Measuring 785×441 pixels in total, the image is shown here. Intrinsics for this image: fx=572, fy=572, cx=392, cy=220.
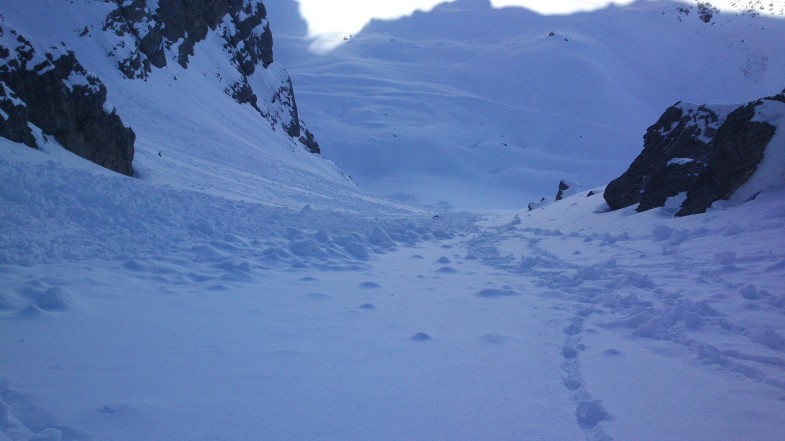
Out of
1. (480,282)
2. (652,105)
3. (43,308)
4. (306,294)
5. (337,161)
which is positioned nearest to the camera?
(43,308)

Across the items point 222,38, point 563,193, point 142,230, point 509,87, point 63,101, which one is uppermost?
point 509,87

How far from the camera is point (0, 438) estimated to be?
88.0 inches

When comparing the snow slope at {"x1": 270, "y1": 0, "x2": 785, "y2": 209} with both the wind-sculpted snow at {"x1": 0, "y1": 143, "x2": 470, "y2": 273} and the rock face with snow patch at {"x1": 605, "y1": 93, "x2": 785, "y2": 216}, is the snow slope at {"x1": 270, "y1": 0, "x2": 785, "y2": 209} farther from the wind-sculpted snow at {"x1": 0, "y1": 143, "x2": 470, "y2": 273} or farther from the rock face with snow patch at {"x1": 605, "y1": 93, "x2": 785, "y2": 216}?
A: the wind-sculpted snow at {"x1": 0, "y1": 143, "x2": 470, "y2": 273}

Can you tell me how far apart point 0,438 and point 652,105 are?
60.6m

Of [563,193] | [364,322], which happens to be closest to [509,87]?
[563,193]

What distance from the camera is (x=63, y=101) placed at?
10742 mm

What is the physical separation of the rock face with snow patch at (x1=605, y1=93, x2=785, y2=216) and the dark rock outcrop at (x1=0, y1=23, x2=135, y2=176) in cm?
1053

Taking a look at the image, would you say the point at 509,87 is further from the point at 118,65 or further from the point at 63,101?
the point at 63,101

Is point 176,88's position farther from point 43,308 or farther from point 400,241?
point 43,308

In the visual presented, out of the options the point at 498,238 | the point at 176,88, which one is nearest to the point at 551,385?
the point at 498,238

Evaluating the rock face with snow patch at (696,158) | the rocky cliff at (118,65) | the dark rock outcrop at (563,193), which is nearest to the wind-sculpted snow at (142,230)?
the rocky cliff at (118,65)

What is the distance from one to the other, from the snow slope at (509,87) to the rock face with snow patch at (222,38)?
726 centimetres

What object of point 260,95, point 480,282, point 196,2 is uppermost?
point 196,2

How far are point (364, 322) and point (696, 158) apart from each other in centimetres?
1043
